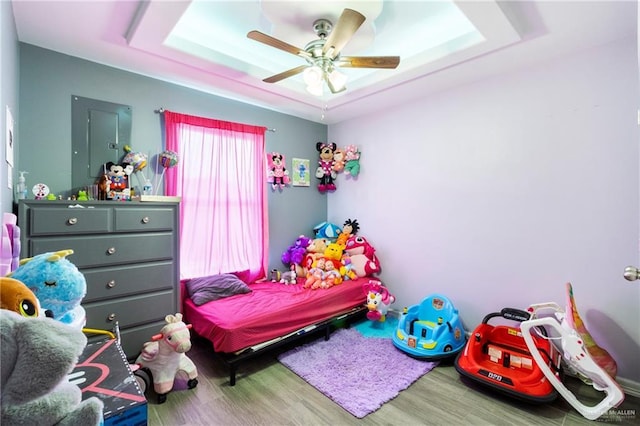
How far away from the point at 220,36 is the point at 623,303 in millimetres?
3714

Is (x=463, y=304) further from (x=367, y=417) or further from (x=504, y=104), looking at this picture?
(x=504, y=104)

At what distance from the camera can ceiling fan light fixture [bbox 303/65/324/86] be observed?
2.10 m

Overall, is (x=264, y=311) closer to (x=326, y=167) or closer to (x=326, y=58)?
(x=326, y=58)

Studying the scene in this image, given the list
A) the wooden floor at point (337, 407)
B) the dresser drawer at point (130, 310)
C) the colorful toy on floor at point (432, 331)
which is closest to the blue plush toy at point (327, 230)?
the colorful toy on floor at point (432, 331)

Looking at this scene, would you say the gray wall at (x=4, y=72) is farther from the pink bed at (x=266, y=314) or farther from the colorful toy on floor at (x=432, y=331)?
the colorful toy on floor at (x=432, y=331)

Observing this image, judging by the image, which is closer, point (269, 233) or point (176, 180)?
point (176, 180)

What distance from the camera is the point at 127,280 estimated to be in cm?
221

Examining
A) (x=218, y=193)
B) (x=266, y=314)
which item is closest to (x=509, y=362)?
(x=266, y=314)

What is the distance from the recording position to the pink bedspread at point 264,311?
7.54 feet

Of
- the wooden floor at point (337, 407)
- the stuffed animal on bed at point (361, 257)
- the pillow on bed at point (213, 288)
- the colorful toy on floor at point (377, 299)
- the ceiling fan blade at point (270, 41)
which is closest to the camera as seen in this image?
the ceiling fan blade at point (270, 41)

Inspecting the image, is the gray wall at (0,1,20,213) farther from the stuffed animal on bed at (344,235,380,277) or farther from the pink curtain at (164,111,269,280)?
the stuffed animal on bed at (344,235,380,277)

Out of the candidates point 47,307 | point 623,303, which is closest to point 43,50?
Answer: point 47,307

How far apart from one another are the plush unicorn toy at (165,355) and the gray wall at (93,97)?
1.38 m

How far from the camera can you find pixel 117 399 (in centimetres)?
101
